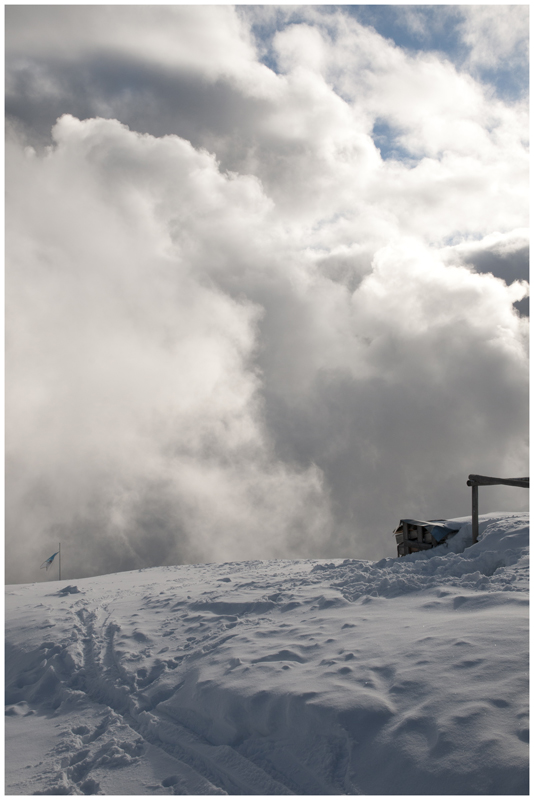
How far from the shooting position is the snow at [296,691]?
477 centimetres

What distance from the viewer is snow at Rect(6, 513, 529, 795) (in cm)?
477

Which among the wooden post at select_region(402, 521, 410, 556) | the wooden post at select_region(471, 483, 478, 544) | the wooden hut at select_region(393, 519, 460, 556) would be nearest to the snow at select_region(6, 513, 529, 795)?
the wooden post at select_region(471, 483, 478, 544)

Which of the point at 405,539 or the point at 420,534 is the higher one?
the point at 420,534

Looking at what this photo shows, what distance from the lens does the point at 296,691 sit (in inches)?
229

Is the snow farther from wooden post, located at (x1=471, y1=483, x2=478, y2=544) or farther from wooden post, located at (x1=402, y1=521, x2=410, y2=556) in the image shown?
wooden post, located at (x1=402, y1=521, x2=410, y2=556)

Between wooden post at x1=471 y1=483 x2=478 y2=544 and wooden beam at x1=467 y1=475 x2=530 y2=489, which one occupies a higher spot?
wooden beam at x1=467 y1=475 x2=530 y2=489

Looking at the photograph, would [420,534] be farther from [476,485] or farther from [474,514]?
[476,485]

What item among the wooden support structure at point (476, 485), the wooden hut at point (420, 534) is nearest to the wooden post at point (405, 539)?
the wooden hut at point (420, 534)

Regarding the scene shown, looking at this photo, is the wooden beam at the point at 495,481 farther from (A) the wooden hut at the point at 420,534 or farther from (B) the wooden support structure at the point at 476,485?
(A) the wooden hut at the point at 420,534

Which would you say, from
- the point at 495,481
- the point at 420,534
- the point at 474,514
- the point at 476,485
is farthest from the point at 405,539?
the point at 495,481

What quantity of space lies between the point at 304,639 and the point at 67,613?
7.09 meters

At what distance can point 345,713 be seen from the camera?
A: 5289 millimetres

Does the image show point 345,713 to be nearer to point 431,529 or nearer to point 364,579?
point 364,579

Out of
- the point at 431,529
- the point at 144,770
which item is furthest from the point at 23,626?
the point at 431,529
